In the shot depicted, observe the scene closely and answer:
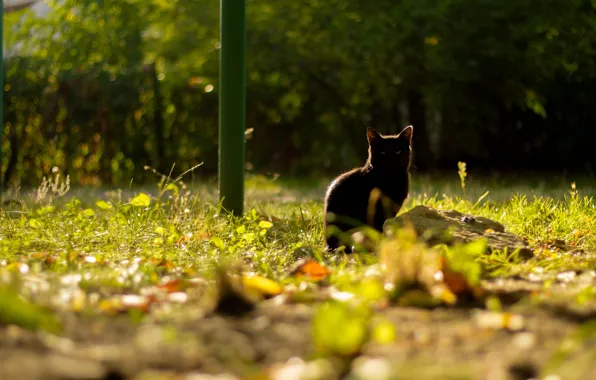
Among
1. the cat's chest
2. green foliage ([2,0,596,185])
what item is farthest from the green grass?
green foliage ([2,0,596,185])

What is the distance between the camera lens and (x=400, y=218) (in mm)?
4293

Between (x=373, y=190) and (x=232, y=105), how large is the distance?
1.45 m

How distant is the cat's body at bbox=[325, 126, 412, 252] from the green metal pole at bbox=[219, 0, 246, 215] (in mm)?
952

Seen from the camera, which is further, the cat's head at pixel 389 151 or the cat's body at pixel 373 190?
the cat's head at pixel 389 151

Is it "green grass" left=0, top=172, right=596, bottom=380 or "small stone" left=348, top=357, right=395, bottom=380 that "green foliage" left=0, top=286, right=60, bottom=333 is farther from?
"small stone" left=348, top=357, right=395, bottom=380

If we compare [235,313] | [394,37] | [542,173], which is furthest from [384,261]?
[542,173]

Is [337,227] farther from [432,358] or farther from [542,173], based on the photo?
[542,173]

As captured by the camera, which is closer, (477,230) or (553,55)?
(477,230)

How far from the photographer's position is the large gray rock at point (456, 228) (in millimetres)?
3924

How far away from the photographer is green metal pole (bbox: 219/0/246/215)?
550 centimetres

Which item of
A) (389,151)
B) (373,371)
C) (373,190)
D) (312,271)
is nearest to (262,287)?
(312,271)

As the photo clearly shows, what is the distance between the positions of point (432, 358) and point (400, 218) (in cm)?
239

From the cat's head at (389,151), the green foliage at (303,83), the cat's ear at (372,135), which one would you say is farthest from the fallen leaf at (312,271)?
the green foliage at (303,83)

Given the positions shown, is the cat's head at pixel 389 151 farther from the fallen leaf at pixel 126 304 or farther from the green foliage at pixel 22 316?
the green foliage at pixel 22 316
